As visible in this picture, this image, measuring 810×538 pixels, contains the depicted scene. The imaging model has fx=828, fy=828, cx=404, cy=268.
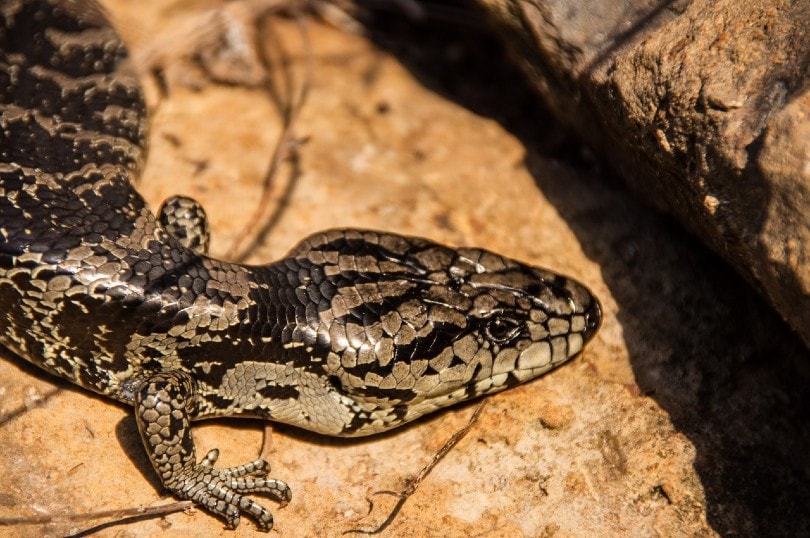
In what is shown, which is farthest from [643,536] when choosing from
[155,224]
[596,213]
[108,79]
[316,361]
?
[108,79]

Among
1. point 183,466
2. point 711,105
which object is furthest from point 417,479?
point 711,105

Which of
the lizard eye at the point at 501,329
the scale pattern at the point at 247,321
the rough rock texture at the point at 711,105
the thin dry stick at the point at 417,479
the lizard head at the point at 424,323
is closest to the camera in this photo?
the rough rock texture at the point at 711,105

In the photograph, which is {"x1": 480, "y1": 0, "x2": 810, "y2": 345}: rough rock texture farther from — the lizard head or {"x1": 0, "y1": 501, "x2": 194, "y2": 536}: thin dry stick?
{"x1": 0, "y1": 501, "x2": 194, "y2": 536}: thin dry stick

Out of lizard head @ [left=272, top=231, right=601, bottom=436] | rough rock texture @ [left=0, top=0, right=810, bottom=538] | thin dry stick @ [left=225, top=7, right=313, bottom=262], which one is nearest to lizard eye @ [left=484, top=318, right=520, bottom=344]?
lizard head @ [left=272, top=231, right=601, bottom=436]

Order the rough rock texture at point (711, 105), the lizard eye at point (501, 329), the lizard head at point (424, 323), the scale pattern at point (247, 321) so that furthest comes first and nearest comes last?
the lizard eye at point (501, 329) < the lizard head at point (424, 323) < the scale pattern at point (247, 321) < the rough rock texture at point (711, 105)

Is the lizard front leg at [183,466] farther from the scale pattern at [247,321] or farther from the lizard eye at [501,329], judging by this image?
the lizard eye at [501,329]

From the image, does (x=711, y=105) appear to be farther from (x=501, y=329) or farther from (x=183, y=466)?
(x=183, y=466)

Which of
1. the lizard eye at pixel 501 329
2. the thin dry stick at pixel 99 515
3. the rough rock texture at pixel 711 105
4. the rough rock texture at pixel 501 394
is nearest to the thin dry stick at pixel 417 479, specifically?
the rough rock texture at pixel 501 394

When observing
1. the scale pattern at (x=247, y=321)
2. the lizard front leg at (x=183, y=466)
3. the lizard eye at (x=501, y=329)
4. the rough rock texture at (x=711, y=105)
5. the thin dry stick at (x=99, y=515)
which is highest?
the rough rock texture at (x=711, y=105)
